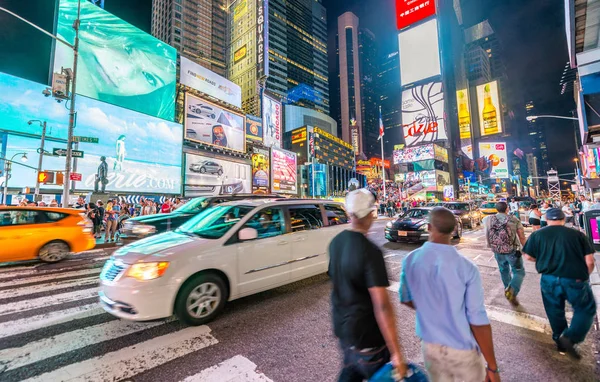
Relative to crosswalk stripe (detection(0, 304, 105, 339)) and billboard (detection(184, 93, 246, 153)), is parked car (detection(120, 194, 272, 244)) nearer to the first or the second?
crosswalk stripe (detection(0, 304, 105, 339))

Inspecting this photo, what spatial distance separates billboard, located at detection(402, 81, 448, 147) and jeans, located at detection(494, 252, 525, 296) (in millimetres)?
81449

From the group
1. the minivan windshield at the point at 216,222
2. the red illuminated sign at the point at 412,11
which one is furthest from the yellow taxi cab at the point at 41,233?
the red illuminated sign at the point at 412,11

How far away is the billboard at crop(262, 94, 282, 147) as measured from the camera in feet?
214

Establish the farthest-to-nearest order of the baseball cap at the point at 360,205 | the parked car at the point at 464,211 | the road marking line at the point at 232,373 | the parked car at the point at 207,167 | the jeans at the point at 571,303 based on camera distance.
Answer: the parked car at the point at 207,167
the parked car at the point at 464,211
the jeans at the point at 571,303
the road marking line at the point at 232,373
the baseball cap at the point at 360,205

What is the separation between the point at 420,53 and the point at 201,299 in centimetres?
9129

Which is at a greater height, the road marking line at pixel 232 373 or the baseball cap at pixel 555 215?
the baseball cap at pixel 555 215

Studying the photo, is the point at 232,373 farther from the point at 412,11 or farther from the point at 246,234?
the point at 412,11

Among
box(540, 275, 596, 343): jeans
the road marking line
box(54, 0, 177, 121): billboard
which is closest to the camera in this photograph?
the road marking line

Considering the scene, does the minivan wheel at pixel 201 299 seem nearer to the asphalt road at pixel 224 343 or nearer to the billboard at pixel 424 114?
the asphalt road at pixel 224 343

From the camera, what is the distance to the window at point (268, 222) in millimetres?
4602

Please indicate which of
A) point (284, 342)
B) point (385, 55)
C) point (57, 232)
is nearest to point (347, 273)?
point (284, 342)

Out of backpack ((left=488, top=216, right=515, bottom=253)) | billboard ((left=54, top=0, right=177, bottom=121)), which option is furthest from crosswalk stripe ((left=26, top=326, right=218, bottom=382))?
billboard ((left=54, top=0, right=177, bottom=121))

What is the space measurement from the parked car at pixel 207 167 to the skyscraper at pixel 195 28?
62952mm

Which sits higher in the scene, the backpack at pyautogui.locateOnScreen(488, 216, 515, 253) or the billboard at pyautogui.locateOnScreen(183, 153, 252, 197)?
the billboard at pyautogui.locateOnScreen(183, 153, 252, 197)
